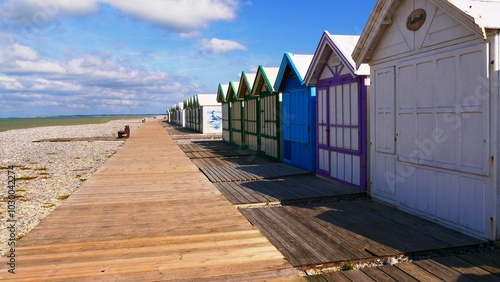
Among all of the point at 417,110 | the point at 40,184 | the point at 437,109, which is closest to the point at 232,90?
the point at 40,184

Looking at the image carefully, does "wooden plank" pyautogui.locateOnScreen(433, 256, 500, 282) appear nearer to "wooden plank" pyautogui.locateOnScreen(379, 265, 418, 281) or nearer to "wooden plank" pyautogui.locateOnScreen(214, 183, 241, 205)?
"wooden plank" pyautogui.locateOnScreen(379, 265, 418, 281)

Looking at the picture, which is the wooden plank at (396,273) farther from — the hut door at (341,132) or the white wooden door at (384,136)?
the hut door at (341,132)

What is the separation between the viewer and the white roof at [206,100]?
32.4 m

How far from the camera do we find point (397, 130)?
6.84 m

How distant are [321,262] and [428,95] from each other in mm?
3140

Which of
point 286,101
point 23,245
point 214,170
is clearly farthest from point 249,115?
point 23,245

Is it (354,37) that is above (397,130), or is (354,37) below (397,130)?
above

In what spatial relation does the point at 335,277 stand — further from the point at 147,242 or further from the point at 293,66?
the point at 293,66

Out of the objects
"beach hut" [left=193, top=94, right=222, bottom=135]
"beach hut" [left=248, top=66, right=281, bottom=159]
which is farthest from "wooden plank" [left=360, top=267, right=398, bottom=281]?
"beach hut" [left=193, top=94, right=222, bottom=135]

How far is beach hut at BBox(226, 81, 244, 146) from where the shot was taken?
793 inches

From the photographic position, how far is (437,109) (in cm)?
582

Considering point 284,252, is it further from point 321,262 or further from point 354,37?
point 354,37

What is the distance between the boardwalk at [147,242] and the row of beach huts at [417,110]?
2714mm

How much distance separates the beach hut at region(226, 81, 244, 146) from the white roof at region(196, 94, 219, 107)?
31.0 feet
